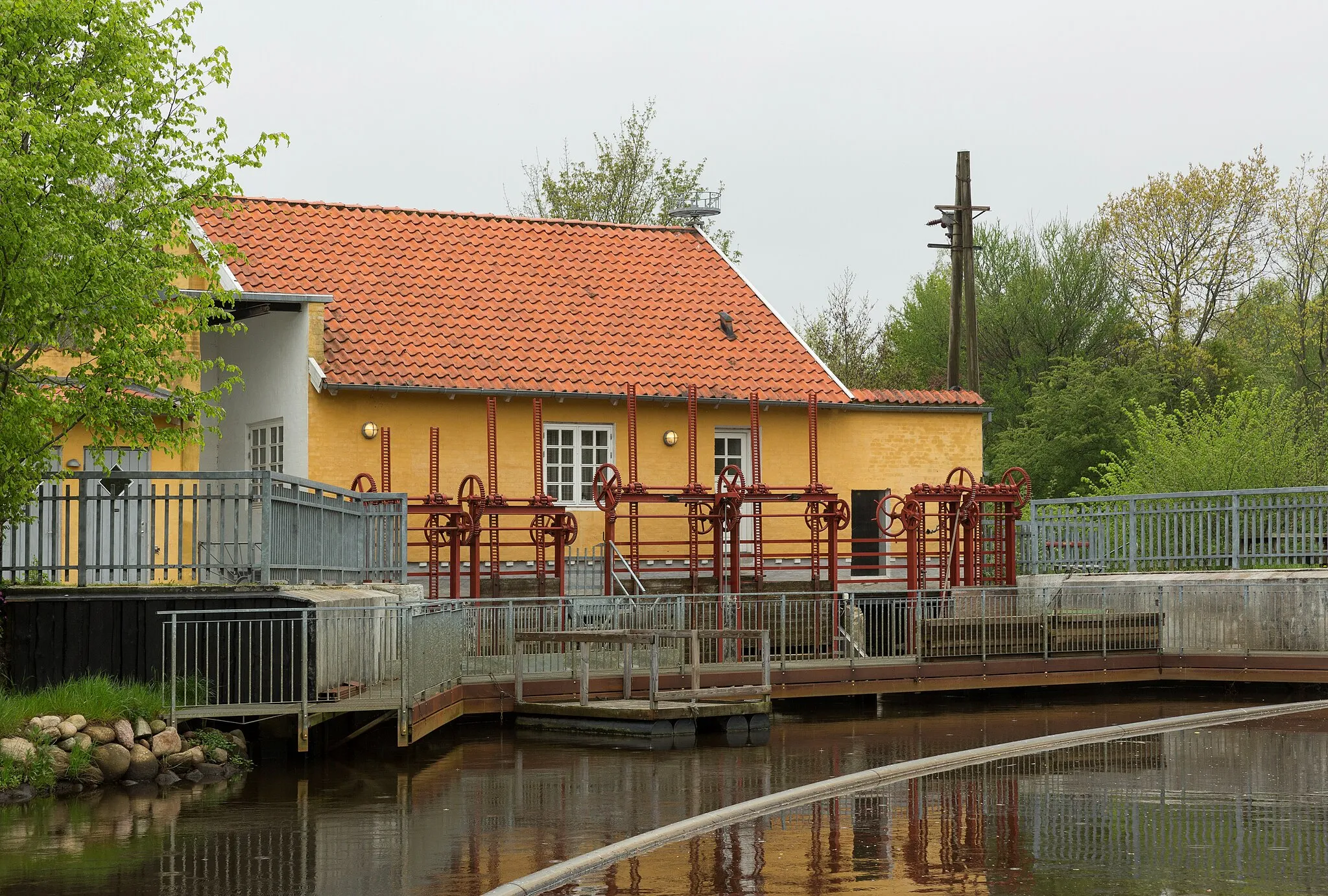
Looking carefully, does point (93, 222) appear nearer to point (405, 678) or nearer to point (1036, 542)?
A: point (405, 678)

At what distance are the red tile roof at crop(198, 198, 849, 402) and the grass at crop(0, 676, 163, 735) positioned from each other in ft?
35.6

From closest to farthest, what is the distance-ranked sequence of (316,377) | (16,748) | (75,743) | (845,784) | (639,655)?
1. (16,748)
2. (845,784)
3. (75,743)
4. (639,655)
5. (316,377)

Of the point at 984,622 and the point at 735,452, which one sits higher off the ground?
the point at 735,452

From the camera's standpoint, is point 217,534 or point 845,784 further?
point 217,534

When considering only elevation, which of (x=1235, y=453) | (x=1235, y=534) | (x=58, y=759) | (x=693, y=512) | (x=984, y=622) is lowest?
(x=58, y=759)

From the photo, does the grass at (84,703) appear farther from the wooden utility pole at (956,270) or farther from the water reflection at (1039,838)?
the wooden utility pole at (956,270)

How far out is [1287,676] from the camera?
1021 inches

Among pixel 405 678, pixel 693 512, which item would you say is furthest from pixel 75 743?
pixel 693 512

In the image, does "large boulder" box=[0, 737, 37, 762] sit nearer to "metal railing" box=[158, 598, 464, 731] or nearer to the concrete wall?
"metal railing" box=[158, 598, 464, 731]

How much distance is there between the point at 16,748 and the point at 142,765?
1.23 meters

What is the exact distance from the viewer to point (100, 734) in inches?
631

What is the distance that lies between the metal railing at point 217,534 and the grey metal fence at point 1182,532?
1475cm

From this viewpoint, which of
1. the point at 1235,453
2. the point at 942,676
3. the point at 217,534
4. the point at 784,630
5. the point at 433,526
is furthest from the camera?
the point at 1235,453

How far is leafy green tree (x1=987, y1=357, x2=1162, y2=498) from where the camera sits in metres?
51.3
